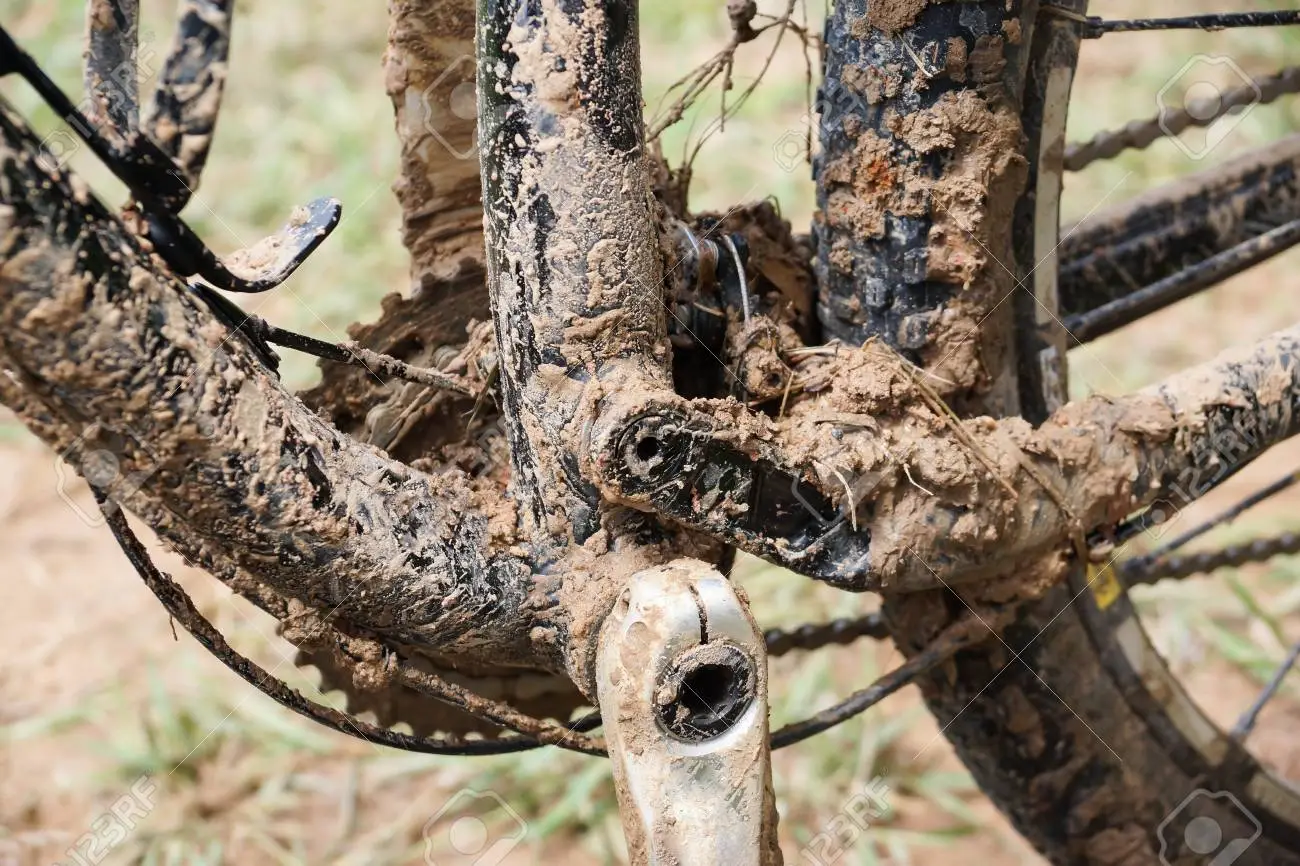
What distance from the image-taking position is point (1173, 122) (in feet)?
3.72

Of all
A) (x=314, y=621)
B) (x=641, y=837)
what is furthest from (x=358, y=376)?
(x=641, y=837)

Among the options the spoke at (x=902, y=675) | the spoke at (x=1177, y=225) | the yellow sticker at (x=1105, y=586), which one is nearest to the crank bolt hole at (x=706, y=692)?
the spoke at (x=902, y=675)

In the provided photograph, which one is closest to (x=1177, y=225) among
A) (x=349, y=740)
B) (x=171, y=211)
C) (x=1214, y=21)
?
(x=1214, y=21)

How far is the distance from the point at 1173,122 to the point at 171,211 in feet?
2.82

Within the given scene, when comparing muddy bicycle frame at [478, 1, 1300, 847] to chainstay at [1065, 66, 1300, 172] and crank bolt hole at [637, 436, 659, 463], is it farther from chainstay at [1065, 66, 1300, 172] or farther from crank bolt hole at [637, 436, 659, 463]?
chainstay at [1065, 66, 1300, 172]

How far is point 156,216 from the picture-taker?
60cm

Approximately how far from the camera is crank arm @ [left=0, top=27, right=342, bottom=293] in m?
0.56

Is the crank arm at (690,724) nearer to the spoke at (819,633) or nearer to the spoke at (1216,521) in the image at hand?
the spoke at (819,633)

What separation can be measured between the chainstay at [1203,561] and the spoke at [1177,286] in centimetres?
22

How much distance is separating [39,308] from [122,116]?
Result: 0.10m

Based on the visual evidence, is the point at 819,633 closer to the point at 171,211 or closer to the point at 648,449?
the point at 648,449

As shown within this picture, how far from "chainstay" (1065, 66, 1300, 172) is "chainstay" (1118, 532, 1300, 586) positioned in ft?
1.10

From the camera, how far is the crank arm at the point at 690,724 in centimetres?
63

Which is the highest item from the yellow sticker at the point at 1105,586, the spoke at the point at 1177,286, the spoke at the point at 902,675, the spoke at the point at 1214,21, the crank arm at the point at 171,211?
the crank arm at the point at 171,211
